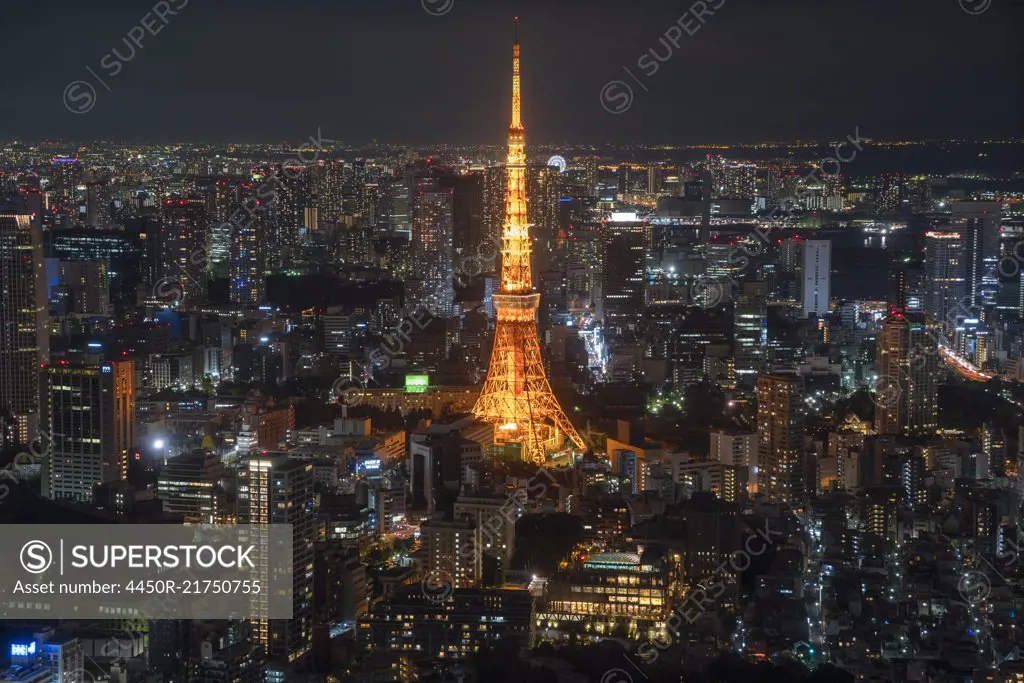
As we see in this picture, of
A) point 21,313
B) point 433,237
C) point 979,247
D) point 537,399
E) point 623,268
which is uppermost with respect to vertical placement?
point 433,237

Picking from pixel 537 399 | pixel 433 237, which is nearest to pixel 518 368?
pixel 537 399

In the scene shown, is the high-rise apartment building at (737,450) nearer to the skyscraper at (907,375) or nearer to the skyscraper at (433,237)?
the skyscraper at (907,375)

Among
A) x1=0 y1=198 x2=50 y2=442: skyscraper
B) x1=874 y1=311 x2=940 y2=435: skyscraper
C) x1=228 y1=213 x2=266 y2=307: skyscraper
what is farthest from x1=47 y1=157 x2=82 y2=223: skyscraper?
x1=874 y1=311 x2=940 y2=435: skyscraper

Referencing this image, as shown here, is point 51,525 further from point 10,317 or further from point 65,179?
point 65,179

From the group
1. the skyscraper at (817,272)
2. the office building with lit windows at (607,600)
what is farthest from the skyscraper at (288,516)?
the skyscraper at (817,272)

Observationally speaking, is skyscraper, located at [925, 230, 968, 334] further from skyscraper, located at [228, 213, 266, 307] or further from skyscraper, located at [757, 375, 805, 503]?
skyscraper, located at [228, 213, 266, 307]

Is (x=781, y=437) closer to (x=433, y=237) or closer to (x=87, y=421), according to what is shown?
(x=87, y=421)

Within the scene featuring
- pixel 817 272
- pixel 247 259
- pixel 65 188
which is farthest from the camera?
pixel 247 259

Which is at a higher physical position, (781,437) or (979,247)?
(979,247)
